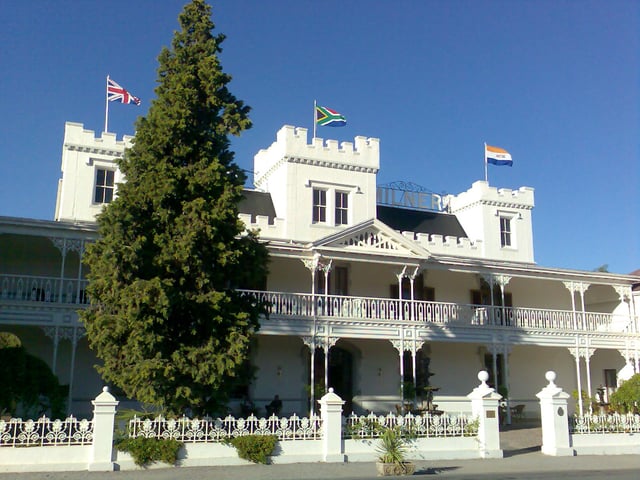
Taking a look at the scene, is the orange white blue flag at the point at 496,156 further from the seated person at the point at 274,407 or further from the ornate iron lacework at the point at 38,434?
the ornate iron lacework at the point at 38,434

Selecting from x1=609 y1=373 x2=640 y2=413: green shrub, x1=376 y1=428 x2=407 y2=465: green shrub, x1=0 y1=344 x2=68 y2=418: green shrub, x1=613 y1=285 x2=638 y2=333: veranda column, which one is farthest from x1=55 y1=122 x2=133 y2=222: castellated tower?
x1=613 y1=285 x2=638 y2=333: veranda column

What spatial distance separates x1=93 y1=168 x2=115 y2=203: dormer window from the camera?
24281mm

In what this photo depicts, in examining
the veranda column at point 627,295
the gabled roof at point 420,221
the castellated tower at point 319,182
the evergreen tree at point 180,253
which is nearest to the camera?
the evergreen tree at point 180,253

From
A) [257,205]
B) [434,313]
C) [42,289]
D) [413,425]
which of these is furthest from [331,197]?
[413,425]

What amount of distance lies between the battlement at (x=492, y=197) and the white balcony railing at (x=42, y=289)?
1733cm

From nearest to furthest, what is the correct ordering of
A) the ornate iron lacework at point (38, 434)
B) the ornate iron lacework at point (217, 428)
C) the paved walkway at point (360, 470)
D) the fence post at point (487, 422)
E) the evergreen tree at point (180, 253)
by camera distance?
the paved walkway at point (360, 470)
the ornate iron lacework at point (38, 434)
the ornate iron lacework at point (217, 428)
the evergreen tree at point (180, 253)
the fence post at point (487, 422)

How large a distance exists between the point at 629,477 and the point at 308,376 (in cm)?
1295

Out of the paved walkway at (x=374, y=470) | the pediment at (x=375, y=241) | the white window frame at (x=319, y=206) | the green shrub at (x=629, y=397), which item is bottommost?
the paved walkway at (x=374, y=470)

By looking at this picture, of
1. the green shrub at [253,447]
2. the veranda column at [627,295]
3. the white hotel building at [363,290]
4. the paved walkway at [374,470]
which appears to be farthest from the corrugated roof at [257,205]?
the veranda column at [627,295]

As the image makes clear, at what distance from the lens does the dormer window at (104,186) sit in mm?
24281

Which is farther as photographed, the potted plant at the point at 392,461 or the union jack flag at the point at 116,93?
the union jack flag at the point at 116,93

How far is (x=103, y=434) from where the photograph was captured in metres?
13.4

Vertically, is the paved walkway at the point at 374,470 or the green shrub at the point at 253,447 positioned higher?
the green shrub at the point at 253,447

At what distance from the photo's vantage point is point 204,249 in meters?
15.1
